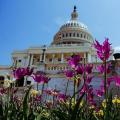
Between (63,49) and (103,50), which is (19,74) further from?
(63,49)

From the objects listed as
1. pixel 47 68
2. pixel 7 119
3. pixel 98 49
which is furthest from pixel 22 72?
pixel 47 68

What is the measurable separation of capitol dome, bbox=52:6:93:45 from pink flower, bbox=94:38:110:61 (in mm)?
79392

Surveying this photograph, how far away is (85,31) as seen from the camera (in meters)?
89.5

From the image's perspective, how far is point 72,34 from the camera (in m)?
87.4

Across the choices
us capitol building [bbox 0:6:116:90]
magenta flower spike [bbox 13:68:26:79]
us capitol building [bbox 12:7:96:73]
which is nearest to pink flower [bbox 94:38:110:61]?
magenta flower spike [bbox 13:68:26:79]

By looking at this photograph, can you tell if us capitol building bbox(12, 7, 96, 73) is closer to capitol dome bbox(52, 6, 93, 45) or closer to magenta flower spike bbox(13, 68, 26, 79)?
capitol dome bbox(52, 6, 93, 45)

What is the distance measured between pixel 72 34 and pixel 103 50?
84347 millimetres

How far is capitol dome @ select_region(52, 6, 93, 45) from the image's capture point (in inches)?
3347

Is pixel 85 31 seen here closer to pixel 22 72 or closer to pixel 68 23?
pixel 68 23

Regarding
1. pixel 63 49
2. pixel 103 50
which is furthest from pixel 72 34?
pixel 103 50

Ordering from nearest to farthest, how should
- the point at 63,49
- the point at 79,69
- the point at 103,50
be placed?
the point at 103,50 → the point at 79,69 → the point at 63,49

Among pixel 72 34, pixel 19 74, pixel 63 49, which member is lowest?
pixel 19 74

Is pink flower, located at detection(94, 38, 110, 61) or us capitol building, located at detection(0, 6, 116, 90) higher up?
us capitol building, located at detection(0, 6, 116, 90)

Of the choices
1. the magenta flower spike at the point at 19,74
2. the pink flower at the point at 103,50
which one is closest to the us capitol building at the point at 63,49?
the magenta flower spike at the point at 19,74
